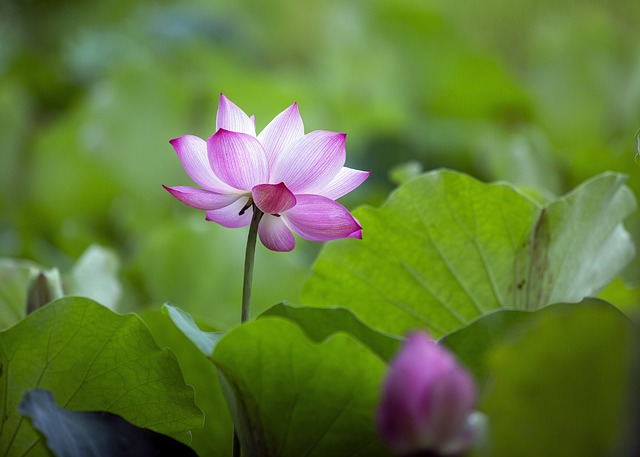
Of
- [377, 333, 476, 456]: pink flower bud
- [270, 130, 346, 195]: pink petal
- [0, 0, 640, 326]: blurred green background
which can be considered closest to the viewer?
[377, 333, 476, 456]: pink flower bud

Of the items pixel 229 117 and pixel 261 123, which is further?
pixel 261 123

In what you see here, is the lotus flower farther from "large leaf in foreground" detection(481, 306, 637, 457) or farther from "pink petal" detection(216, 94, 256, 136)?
Answer: "large leaf in foreground" detection(481, 306, 637, 457)

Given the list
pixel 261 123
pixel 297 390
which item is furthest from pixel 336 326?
pixel 261 123

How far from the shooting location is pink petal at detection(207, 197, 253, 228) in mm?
352

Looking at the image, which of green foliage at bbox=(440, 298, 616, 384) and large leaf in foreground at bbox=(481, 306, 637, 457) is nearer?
large leaf in foreground at bbox=(481, 306, 637, 457)

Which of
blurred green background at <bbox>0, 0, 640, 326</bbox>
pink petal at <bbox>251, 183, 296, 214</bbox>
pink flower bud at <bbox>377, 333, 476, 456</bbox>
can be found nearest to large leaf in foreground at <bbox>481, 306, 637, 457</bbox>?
pink flower bud at <bbox>377, 333, 476, 456</bbox>

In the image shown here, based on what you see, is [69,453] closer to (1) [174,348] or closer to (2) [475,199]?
(1) [174,348]

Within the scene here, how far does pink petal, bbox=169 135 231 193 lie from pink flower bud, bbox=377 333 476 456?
0.14m

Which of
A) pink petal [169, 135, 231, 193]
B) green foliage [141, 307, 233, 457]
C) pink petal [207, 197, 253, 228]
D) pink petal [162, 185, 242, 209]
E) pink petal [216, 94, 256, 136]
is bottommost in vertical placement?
green foliage [141, 307, 233, 457]

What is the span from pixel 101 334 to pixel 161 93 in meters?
0.85

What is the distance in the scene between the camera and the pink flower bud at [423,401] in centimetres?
22

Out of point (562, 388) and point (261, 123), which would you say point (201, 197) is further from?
point (261, 123)

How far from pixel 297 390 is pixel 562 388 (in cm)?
11

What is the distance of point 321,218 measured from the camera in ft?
→ 1.08
